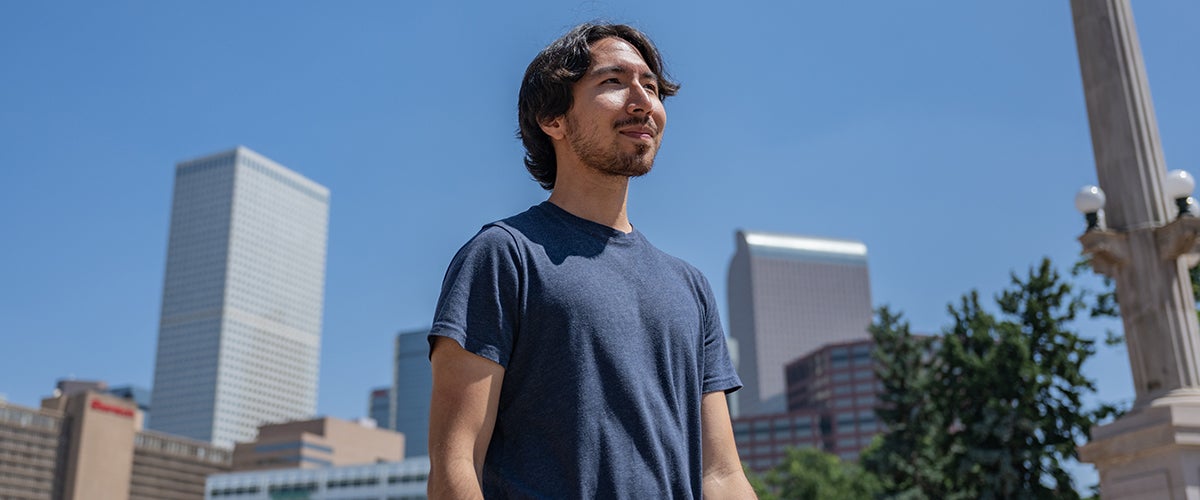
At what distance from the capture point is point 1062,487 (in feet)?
92.8

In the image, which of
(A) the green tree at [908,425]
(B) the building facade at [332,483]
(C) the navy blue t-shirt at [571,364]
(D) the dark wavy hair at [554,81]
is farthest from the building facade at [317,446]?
(C) the navy blue t-shirt at [571,364]

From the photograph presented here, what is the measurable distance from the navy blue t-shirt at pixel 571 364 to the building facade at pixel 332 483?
10833 cm

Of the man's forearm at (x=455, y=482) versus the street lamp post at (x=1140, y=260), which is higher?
the street lamp post at (x=1140, y=260)

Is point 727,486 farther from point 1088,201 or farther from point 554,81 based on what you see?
point 1088,201

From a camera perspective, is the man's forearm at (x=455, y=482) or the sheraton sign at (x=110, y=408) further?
the sheraton sign at (x=110, y=408)

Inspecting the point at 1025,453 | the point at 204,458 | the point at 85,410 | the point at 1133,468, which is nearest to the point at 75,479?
the point at 85,410

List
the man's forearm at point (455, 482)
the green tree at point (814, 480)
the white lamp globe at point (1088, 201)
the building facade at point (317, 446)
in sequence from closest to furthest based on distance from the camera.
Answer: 1. the man's forearm at point (455, 482)
2. the white lamp globe at point (1088, 201)
3. the green tree at point (814, 480)
4. the building facade at point (317, 446)

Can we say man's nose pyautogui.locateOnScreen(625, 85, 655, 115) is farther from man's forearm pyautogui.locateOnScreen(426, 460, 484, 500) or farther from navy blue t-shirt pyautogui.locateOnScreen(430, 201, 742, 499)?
man's forearm pyautogui.locateOnScreen(426, 460, 484, 500)

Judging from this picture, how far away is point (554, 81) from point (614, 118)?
198mm

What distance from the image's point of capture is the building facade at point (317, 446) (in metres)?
161

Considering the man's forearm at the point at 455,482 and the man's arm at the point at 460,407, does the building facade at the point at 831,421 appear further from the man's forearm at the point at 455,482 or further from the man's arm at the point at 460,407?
the man's forearm at the point at 455,482

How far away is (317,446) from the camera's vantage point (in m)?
163

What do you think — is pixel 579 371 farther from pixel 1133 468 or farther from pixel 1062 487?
pixel 1062 487

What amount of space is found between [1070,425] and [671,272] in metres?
28.9
